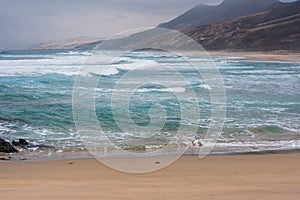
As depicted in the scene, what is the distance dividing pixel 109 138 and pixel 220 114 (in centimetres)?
586

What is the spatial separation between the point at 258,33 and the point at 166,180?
104019 millimetres

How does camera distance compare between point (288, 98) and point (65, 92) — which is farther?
point (65, 92)

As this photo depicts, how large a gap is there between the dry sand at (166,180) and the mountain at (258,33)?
261 ft

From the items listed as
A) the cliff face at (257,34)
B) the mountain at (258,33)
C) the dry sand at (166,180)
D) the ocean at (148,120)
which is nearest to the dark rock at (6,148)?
the ocean at (148,120)

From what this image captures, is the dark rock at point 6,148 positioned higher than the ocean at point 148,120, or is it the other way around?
the dark rock at point 6,148

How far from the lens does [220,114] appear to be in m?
17.5

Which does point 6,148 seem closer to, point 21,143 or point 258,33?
point 21,143

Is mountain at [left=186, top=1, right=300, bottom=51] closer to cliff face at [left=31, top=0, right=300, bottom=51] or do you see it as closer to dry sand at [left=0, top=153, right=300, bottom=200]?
cliff face at [left=31, top=0, right=300, bottom=51]

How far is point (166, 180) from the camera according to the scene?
7770 millimetres

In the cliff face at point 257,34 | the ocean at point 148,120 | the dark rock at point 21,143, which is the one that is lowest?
the ocean at point 148,120

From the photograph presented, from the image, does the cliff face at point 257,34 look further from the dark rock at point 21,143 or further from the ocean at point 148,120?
the dark rock at point 21,143

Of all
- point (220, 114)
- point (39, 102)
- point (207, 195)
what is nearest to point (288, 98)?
point (220, 114)

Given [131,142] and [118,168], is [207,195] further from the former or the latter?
[131,142]

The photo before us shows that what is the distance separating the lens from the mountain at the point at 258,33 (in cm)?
9641
